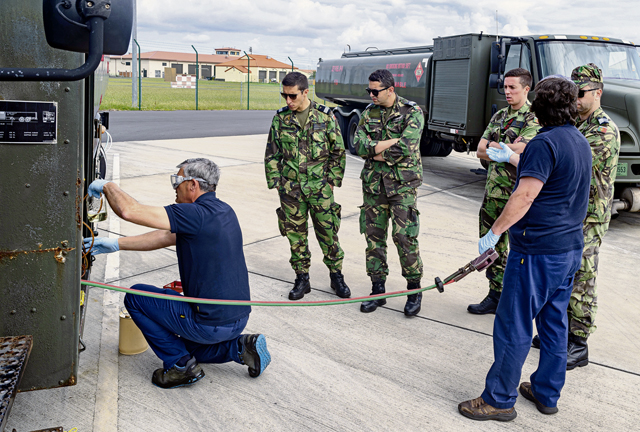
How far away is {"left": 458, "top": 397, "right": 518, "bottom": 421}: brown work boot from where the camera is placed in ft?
11.0

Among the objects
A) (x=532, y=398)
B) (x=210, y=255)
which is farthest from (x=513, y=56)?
(x=210, y=255)

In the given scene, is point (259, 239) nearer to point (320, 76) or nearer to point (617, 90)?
point (617, 90)

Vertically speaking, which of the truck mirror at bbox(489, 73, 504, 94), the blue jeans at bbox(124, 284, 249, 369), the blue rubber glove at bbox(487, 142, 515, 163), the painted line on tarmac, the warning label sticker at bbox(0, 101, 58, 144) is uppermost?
the truck mirror at bbox(489, 73, 504, 94)

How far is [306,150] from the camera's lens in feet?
16.8

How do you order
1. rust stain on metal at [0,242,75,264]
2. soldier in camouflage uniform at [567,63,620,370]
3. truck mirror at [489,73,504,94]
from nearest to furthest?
rust stain on metal at [0,242,75,264], soldier in camouflage uniform at [567,63,620,370], truck mirror at [489,73,504,94]

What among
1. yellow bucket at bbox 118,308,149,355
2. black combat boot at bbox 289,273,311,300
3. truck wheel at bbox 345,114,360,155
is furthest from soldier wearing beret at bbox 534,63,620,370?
truck wheel at bbox 345,114,360,155

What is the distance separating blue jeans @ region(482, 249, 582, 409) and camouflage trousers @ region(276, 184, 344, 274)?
6.82 feet

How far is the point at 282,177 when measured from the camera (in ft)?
17.2

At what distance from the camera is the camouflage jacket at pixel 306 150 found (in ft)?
16.7

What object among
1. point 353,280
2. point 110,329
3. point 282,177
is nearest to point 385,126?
point 282,177

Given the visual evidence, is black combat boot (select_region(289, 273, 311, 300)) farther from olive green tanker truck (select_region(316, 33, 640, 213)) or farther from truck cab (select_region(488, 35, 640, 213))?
truck cab (select_region(488, 35, 640, 213))

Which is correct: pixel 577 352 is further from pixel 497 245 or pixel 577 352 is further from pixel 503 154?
pixel 503 154

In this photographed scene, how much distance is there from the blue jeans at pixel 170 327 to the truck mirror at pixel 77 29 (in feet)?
6.03

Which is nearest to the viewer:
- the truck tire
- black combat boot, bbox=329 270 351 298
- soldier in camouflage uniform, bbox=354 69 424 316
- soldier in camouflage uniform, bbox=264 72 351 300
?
soldier in camouflage uniform, bbox=354 69 424 316
